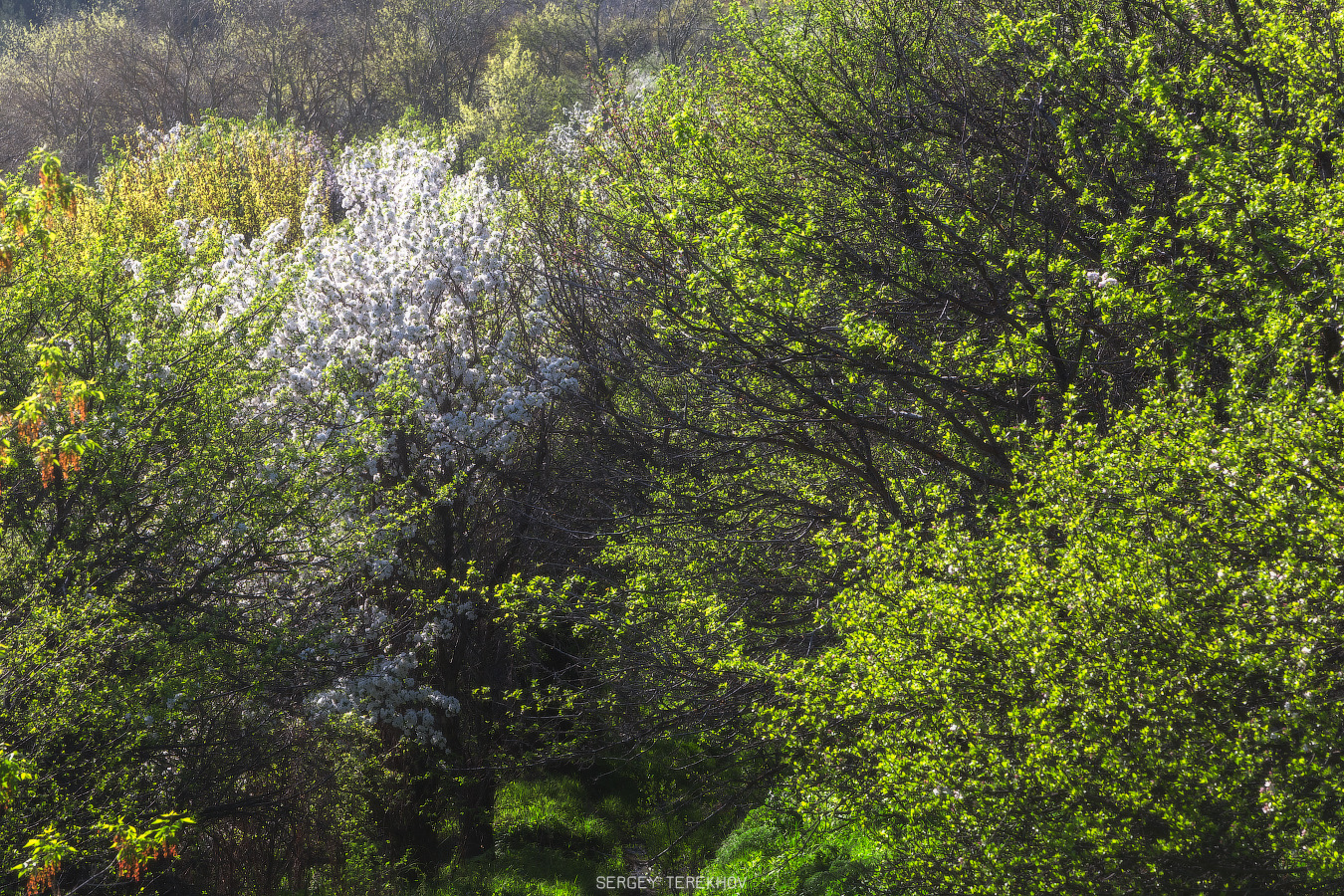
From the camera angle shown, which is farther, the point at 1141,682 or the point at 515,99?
the point at 515,99

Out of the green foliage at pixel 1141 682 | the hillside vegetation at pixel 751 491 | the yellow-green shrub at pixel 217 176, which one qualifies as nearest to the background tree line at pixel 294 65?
the yellow-green shrub at pixel 217 176

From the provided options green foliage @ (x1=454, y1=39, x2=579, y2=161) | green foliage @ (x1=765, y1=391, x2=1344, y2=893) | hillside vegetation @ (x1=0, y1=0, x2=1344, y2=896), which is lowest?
green foliage @ (x1=765, y1=391, x2=1344, y2=893)

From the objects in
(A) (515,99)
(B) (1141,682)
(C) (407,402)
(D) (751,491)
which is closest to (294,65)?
(A) (515,99)

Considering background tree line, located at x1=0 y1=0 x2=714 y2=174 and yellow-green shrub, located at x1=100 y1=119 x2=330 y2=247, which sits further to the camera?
background tree line, located at x1=0 y1=0 x2=714 y2=174

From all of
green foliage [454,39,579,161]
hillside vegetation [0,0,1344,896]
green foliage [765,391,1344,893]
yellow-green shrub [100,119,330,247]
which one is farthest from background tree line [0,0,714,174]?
green foliage [765,391,1344,893]

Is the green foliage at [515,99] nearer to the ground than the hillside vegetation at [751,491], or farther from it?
farther from it

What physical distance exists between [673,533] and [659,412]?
7.16ft

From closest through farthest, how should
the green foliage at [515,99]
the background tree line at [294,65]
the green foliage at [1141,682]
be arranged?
1. the green foliage at [1141,682]
2. the background tree line at [294,65]
3. the green foliage at [515,99]

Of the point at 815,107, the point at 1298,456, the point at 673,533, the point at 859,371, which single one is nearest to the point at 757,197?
the point at 815,107

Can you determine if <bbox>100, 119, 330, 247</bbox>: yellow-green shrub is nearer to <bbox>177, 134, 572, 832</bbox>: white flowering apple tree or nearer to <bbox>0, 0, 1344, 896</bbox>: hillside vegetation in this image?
<bbox>0, 0, 1344, 896</bbox>: hillside vegetation

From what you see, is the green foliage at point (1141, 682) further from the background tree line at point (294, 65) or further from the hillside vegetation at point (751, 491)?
the background tree line at point (294, 65)

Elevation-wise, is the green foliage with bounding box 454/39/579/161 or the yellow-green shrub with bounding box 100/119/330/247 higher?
the green foliage with bounding box 454/39/579/161

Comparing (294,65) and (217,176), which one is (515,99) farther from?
(217,176)

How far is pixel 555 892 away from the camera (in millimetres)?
11562
